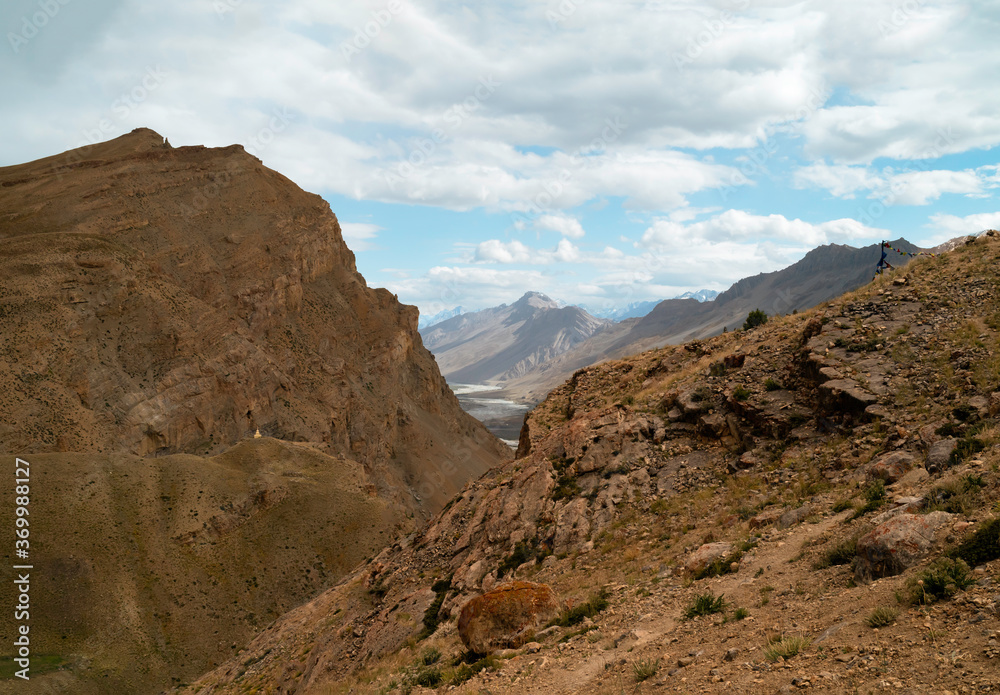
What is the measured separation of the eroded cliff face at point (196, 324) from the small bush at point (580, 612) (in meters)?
54.9

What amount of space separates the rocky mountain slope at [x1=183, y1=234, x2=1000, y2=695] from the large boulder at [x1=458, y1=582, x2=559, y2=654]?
0.34m

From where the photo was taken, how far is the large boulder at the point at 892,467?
12203mm

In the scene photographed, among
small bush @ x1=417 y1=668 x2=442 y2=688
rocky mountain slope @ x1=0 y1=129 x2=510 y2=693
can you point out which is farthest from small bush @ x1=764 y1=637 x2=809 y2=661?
rocky mountain slope @ x1=0 y1=129 x2=510 y2=693

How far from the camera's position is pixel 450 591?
663 inches

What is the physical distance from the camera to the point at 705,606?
10391 millimetres

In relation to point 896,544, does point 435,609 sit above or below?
below

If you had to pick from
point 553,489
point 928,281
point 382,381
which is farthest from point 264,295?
point 928,281

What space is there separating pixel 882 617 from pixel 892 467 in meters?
5.75

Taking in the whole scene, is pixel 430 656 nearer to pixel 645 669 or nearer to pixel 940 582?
pixel 645 669

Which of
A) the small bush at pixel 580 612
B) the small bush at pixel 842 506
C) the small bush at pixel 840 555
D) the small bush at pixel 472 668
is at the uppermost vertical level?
the small bush at pixel 842 506

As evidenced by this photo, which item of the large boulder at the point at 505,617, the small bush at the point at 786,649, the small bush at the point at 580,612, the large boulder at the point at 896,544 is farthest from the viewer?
the large boulder at the point at 505,617

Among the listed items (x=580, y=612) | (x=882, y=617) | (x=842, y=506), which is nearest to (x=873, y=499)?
(x=842, y=506)

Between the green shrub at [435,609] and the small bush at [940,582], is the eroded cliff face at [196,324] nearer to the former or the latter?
the green shrub at [435,609]

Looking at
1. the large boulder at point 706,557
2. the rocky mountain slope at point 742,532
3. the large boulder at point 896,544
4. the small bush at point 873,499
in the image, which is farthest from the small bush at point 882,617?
the large boulder at point 706,557
